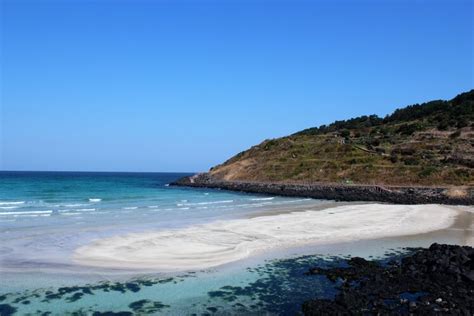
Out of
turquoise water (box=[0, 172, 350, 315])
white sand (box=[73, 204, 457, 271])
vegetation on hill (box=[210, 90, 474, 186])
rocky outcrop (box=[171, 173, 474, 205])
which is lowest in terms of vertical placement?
turquoise water (box=[0, 172, 350, 315])

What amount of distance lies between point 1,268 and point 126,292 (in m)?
5.65

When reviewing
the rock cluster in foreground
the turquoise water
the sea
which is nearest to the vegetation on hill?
the rock cluster in foreground

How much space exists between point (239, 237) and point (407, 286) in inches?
402

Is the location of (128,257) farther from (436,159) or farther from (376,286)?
(436,159)

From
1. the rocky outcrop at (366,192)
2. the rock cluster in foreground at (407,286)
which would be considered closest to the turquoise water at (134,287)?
the rock cluster in foreground at (407,286)

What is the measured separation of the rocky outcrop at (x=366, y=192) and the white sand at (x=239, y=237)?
1166cm

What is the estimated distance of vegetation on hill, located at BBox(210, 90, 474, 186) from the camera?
57031 mm

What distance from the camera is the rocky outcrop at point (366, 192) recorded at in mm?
45156

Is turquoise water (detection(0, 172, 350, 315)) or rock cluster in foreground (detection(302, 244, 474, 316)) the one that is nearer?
rock cluster in foreground (detection(302, 244, 474, 316))

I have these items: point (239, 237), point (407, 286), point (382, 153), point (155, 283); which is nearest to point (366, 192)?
point (382, 153)

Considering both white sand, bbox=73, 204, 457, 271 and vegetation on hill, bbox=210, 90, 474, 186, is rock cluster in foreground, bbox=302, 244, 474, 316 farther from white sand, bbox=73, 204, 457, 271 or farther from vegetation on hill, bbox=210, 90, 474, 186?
vegetation on hill, bbox=210, 90, 474, 186

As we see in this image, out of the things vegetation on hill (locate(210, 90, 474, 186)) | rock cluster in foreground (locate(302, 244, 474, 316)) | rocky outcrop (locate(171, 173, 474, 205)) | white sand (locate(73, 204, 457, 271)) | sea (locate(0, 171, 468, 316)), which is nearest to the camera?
rock cluster in foreground (locate(302, 244, 474, 316))

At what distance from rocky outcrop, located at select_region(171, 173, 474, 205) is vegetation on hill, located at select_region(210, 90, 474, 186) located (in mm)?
4222

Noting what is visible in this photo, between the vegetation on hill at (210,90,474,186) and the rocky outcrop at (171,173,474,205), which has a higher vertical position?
the vegetation on hill at (210,90,474,186)
